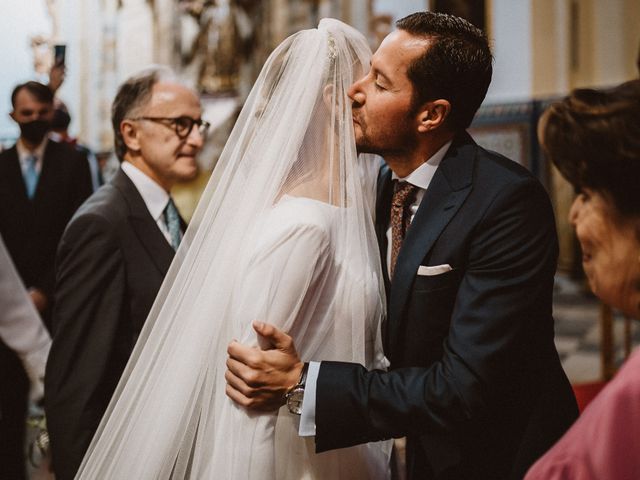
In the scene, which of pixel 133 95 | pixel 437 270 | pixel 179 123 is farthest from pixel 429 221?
pixel 133 95

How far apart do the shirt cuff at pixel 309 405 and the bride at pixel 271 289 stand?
7 cm

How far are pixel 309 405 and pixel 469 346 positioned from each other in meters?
0.36

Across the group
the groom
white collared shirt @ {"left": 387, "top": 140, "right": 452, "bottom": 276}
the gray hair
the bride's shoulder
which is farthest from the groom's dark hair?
the gray hair

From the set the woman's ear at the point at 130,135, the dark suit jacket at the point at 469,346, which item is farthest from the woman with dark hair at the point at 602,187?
the woman's ear at the point at 130,135

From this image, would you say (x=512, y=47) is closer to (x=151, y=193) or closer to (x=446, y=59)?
(x=151, y=193)

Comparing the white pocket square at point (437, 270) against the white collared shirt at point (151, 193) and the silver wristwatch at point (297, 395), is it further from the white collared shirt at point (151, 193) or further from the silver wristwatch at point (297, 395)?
the white collared shirt at point (151, 193)

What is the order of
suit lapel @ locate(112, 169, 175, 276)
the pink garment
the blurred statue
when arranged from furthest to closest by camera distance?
the blurred statue < suit lapel @ locate(112, 169, 175, 276) < the pink garment

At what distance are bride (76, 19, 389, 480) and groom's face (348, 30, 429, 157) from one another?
0.13 feet

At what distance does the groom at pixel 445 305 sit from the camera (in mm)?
1621

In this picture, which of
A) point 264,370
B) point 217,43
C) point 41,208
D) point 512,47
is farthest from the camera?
point 217,43

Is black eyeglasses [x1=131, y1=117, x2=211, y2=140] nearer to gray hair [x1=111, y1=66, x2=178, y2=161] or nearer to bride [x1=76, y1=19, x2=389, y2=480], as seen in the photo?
gray hair [x1=111, y1=66, x2=178, y2=161]

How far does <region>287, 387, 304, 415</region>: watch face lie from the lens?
164cm

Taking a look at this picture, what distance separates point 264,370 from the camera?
1607mm

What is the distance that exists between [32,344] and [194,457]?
46.6 inches
